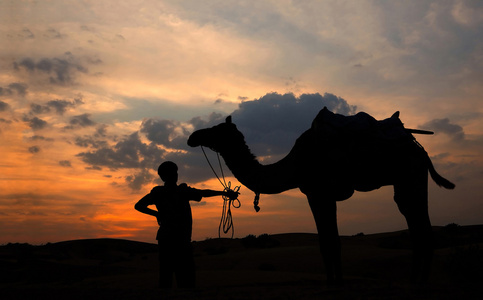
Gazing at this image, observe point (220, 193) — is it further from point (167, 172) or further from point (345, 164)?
point (345, 164)

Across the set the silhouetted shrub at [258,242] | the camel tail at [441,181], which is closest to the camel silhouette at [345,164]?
the camel tail at [441,181]

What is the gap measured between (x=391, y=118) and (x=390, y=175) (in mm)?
1582

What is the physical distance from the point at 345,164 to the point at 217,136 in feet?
9.41

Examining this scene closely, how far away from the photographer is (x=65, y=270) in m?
18.6

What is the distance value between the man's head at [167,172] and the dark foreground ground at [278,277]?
1947 mm

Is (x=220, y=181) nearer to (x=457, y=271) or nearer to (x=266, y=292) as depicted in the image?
(x=266, y=292)

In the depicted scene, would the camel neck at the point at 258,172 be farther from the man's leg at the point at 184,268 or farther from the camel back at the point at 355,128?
the man's leg at the point at 184,268

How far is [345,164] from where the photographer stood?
970 centimetres

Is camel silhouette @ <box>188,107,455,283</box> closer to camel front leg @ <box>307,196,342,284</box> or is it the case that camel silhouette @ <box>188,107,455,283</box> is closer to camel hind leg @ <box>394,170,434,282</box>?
camel hind leg @ <box>394,170,434,282</box>

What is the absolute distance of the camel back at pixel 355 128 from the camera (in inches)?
391

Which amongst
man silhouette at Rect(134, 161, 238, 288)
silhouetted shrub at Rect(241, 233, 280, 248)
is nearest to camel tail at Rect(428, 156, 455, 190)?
man silhouette at Rect(134, 161, 238, 288)

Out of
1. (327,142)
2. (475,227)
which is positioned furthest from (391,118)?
(475,227)

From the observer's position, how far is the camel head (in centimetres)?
1024

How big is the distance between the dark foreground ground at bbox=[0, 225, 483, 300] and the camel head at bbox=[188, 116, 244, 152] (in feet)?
10.0
